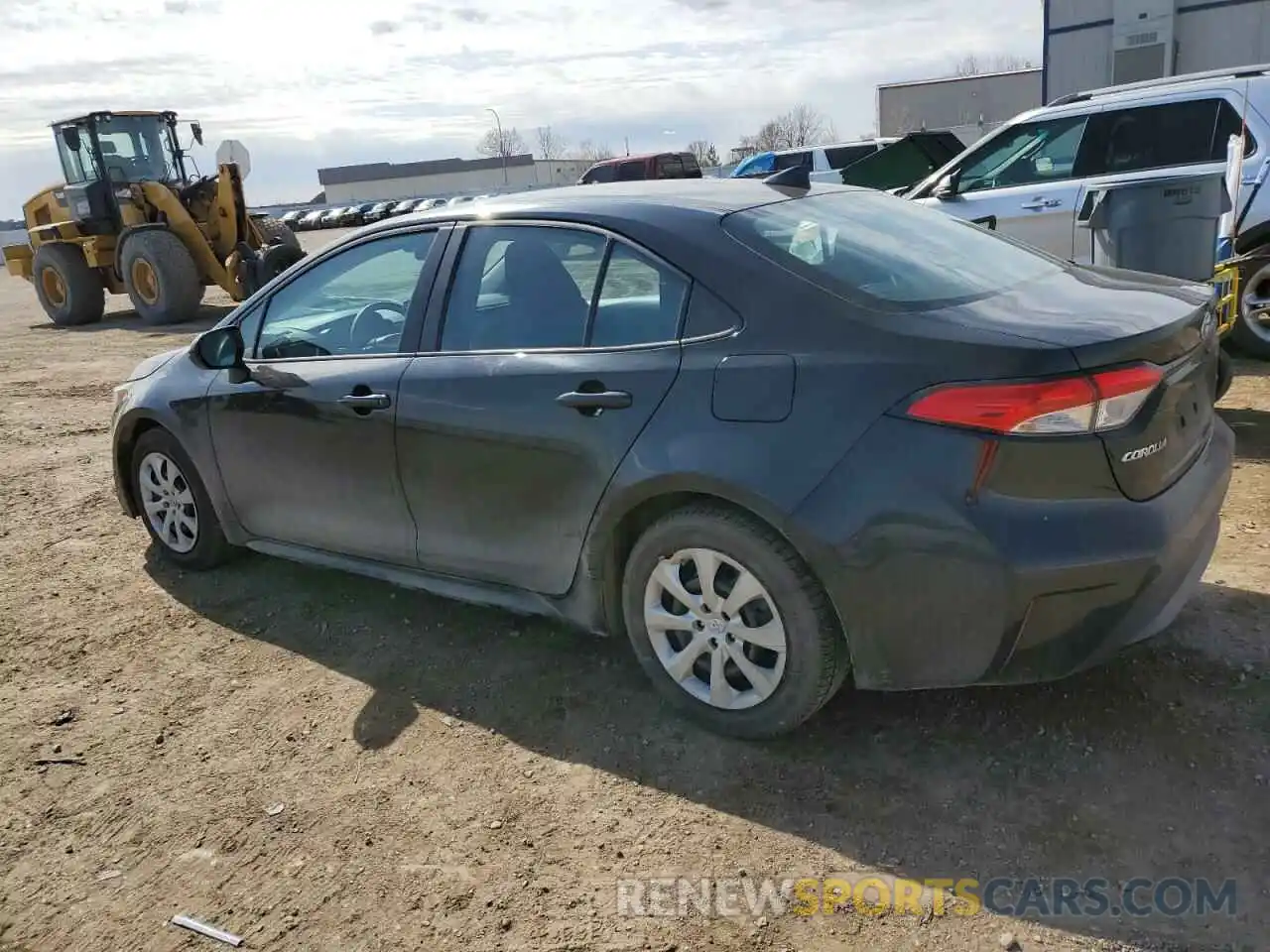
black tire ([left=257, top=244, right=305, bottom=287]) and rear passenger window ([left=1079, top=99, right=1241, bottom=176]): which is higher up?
rear passenger window ([left=1079, top=99, right=1241, bottom=176])

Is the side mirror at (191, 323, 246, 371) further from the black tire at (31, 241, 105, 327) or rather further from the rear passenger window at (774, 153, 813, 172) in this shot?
the rear passenger window at (774, 153, 813, 172)

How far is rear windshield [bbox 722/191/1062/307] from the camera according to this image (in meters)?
2.89

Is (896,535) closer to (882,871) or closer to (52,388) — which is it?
(882,871)

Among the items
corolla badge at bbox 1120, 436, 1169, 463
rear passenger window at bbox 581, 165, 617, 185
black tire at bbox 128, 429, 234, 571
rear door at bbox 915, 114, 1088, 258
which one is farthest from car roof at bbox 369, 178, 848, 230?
rear passenger window at bbox 581, 165, 617, 185

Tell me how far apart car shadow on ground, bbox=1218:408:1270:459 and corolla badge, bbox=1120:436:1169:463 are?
2.67 metres

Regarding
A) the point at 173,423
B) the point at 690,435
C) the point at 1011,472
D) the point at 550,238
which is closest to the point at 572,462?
the point at 690,435

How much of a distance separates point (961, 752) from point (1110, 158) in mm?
5875

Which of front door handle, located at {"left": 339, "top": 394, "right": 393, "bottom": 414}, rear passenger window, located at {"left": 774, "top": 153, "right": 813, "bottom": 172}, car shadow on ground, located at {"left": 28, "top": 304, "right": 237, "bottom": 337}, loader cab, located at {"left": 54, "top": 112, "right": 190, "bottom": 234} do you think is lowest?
car shadow on ground, located at {"left": 28, "top": 304, "right": 237, "bottom": 337}

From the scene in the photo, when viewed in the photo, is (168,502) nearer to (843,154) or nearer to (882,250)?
(882,250)

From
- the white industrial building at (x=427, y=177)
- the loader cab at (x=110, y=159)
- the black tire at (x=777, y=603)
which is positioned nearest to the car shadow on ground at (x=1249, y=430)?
the black tire at (x=777, y=603)

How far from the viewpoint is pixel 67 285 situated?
16469mm

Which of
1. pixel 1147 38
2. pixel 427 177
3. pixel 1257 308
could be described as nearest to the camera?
pixel 1257 308

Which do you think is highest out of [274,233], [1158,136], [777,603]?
[1158,136]

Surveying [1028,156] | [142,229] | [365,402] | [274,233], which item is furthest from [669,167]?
[365,402]
